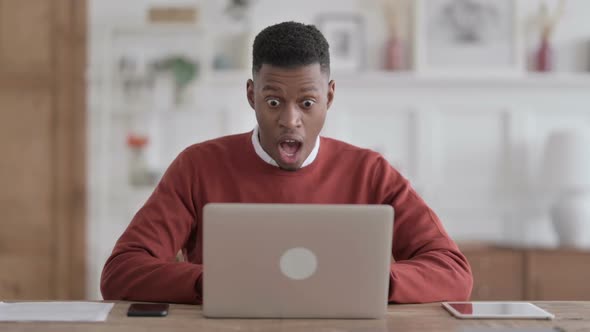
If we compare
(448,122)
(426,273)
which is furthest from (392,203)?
(448,122)

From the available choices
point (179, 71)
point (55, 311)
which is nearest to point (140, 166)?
point (179, 71)

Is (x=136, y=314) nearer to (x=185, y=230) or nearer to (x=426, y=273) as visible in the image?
(x=185, y=230)

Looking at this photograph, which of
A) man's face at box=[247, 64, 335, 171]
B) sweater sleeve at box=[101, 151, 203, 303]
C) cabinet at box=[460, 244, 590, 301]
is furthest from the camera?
cabinet at box=[460, 244, 590, 301]

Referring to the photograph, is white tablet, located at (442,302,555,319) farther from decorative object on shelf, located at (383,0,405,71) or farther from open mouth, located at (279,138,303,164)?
decorative object on shelf, located at (383,0,405,71)

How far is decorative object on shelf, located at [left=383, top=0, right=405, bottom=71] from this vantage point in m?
4.12

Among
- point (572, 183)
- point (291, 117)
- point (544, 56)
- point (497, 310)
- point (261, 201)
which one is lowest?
point (572, 183)

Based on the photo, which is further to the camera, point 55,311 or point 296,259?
point 55,311

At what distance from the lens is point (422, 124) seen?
418 cm

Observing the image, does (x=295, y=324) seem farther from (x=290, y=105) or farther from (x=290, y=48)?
(x=290, y=48)

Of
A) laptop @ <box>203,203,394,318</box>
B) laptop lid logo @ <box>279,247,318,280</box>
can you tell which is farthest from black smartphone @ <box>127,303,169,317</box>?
laptop lid logo @ <box>279,247,318,280</box>

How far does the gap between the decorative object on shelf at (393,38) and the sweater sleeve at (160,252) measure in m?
2.38

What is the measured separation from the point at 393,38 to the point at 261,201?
2.45m

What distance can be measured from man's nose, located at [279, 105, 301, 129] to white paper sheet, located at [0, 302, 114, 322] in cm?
53

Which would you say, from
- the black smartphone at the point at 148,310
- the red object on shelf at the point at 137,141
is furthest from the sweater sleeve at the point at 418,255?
the red object on shelf at the point at 137,141
